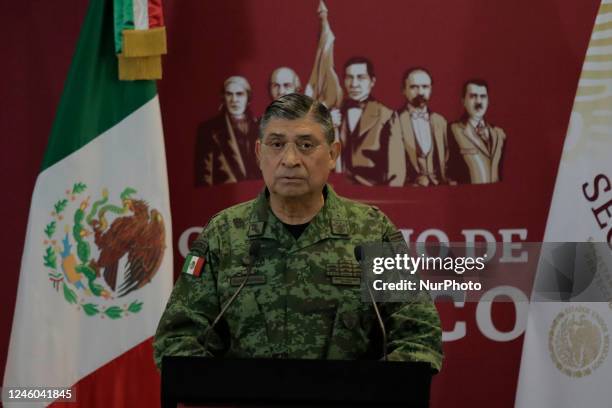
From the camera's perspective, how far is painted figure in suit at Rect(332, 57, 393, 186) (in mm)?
4191

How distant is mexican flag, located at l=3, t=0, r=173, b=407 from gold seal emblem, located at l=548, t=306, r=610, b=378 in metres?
1.71

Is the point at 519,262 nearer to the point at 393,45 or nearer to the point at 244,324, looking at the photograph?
the point at 393,45

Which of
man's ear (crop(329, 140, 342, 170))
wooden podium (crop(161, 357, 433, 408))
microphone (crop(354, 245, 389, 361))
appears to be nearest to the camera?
wooden podium (crop(161, 357, 433, 408))

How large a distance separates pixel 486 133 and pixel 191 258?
2.11 metres

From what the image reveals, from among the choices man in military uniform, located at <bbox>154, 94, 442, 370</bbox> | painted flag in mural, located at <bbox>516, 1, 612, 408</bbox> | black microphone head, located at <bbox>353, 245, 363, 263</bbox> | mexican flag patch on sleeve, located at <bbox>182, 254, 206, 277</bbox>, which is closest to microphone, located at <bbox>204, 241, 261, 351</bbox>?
man in military uniform, located at <bbox>154, 94, 442, 370</bbox>

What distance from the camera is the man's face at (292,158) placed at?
2516 millimetres

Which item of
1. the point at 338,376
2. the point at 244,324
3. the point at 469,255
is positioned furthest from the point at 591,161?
the point at 338,376

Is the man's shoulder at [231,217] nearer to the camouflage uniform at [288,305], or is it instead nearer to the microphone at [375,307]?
the camouflage uniform at [288,305]

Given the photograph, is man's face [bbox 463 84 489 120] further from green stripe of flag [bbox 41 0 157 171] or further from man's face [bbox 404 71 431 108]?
green stripe of flag [bbox 41 0 157 171]

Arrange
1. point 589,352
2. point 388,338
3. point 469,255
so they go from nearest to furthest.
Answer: point 388,338 < point 589,352 < point 469,255

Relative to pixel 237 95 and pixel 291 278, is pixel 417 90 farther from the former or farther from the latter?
pixel 291 278

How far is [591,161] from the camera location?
3918 millimetres

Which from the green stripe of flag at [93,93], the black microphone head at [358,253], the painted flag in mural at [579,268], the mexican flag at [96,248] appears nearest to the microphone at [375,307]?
the black microphone head at [358,253]

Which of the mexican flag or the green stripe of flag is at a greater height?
the green stripe of flag
